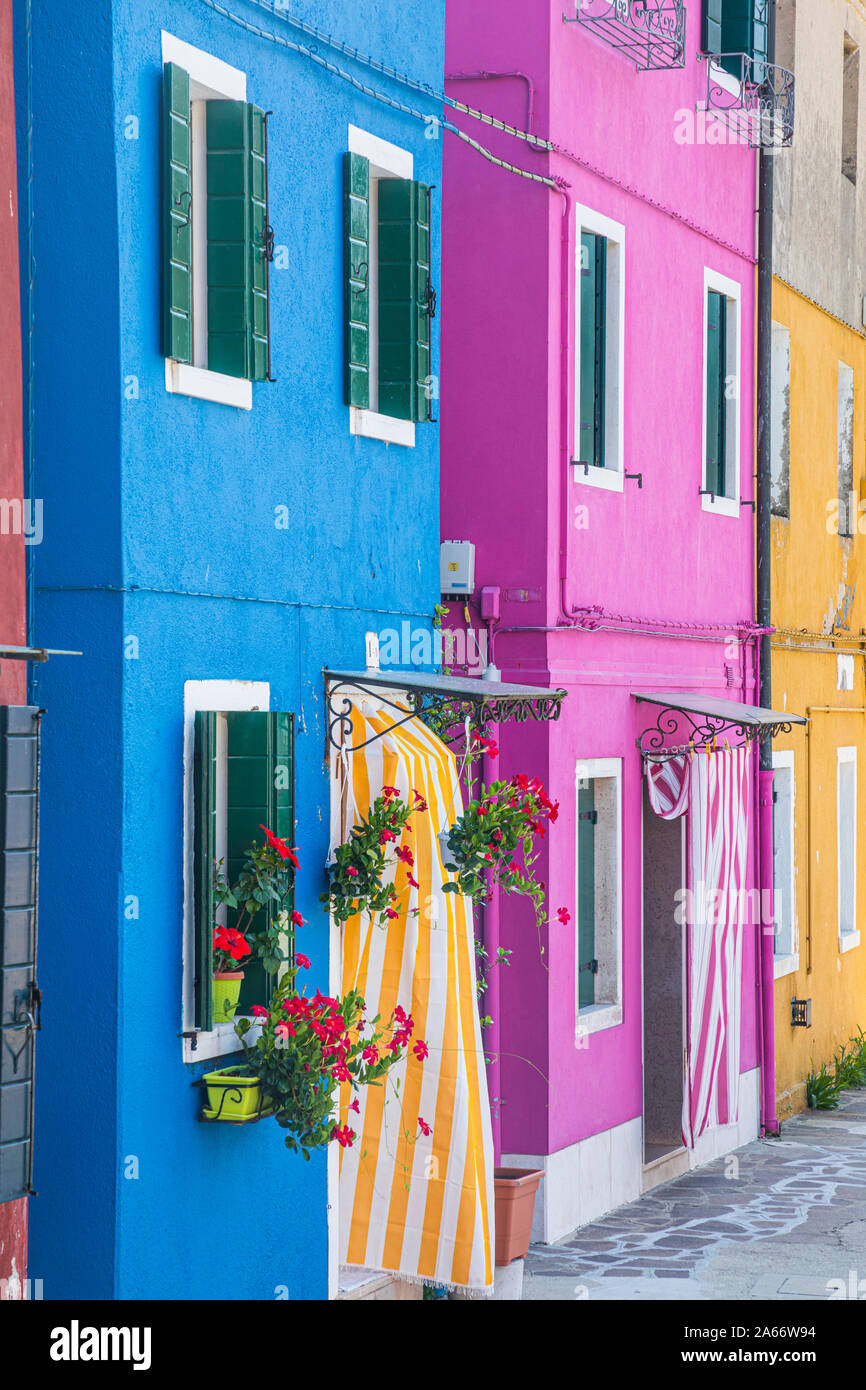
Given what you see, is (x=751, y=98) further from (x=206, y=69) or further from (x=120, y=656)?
(x=120, y=656)

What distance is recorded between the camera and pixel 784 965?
18.2m

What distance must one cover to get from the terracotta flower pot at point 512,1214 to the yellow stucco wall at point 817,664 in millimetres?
7103

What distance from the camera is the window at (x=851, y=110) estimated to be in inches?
824

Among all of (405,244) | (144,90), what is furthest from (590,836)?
(144,90)

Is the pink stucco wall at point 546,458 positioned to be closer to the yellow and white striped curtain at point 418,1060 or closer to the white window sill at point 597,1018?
the white window sill at point 597,1018

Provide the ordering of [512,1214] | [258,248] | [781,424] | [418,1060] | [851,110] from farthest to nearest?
[851,110], [781,424], [512,1214], [418,1060], [258,248]

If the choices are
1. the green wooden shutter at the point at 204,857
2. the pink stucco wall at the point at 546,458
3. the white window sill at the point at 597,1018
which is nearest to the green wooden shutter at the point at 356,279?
the green wooden shutter at the point at 204,857

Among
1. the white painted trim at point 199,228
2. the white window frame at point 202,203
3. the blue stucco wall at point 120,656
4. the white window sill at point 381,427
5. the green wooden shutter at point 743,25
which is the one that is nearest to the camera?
the blue stucco wall at point 120,656

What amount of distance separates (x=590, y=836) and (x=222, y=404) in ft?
19.1

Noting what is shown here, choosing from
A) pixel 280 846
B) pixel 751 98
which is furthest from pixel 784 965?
pixel 280 846

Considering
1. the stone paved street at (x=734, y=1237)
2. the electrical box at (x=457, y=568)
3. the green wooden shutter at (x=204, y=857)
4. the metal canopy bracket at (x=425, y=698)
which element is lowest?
the stone paved street at (x=734, y=1237)

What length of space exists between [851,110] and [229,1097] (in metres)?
14.9

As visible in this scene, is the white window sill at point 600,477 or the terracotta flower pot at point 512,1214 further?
the white window sill at point 600,477

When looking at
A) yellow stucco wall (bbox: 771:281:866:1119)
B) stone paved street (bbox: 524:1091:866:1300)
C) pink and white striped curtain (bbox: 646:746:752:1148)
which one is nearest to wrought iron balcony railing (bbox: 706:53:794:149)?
yellow stucco wall (bbox: 771:281:866:1119)
